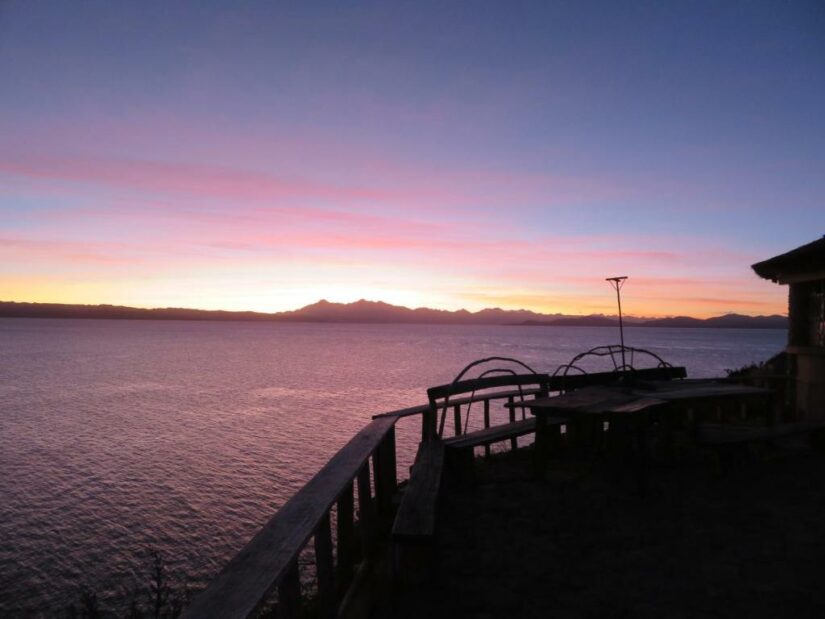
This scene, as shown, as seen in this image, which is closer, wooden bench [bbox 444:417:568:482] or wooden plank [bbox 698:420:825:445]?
wooden bench [bbox 444:417:568:482]

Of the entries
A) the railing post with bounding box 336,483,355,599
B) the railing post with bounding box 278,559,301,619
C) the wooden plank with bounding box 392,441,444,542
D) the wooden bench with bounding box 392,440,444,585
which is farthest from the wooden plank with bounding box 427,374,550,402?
the railing post with bounding box 278,559,301,619

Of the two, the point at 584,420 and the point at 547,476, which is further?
the point at 584,420

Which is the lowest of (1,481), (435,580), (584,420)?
(1,481)

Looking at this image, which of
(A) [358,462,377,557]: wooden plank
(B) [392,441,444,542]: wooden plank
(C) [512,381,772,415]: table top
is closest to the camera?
(B) [392,441,444,542]: wooden plank

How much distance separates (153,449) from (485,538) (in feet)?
71.5

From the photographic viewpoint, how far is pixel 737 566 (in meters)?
4.45

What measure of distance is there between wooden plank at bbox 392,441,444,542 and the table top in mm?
1712

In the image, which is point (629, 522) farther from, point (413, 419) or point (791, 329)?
point (413, 419)

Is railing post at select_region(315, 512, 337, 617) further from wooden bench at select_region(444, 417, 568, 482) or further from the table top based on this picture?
the table top

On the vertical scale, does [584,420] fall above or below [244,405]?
above

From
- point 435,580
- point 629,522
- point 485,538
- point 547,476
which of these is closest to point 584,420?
point 547,476

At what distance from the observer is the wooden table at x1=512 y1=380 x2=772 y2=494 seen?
641 centimetres

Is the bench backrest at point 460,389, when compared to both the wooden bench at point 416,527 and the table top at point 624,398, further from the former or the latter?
the wooden bench at point 416,527

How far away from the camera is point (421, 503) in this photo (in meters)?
4.25
